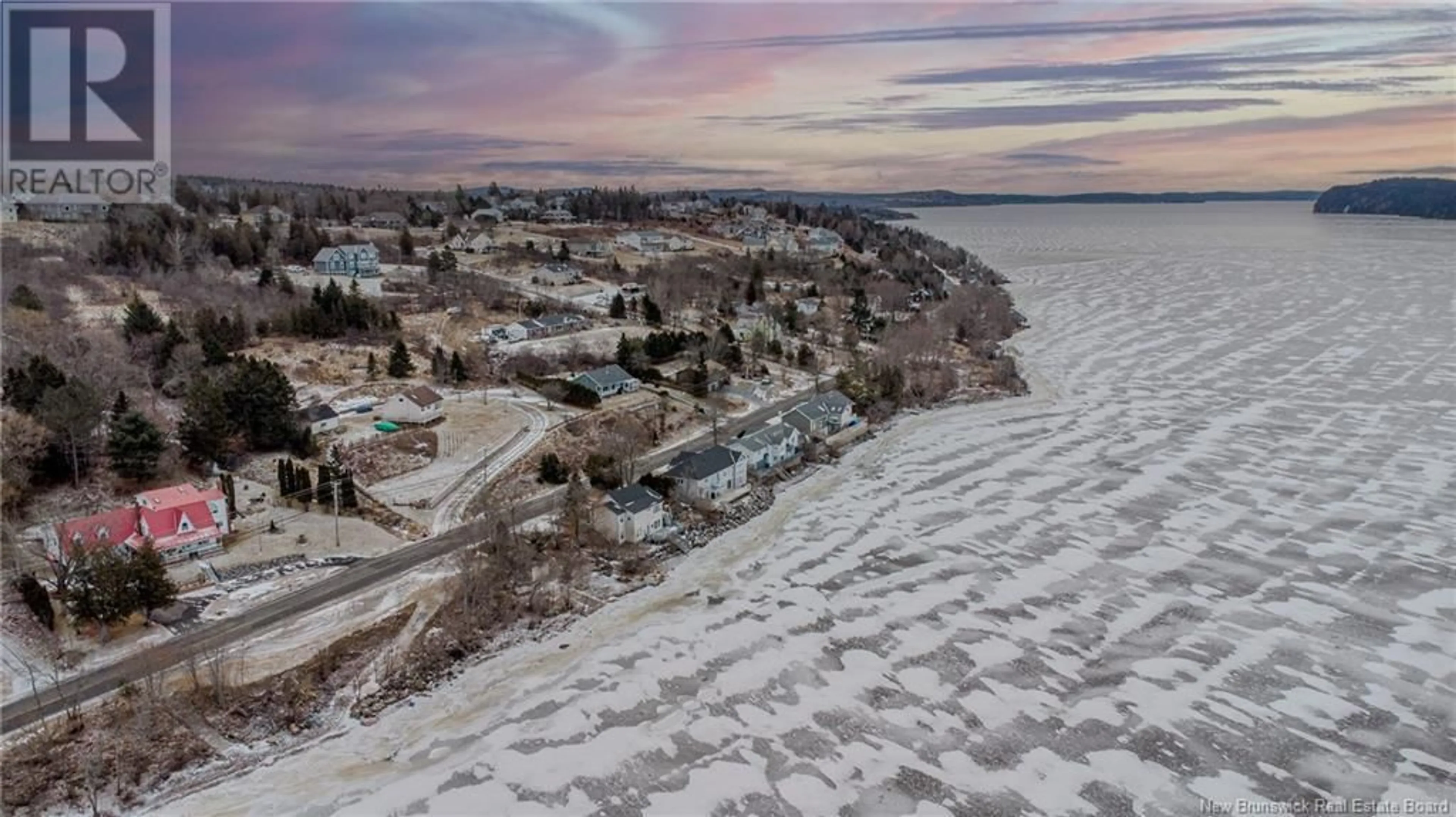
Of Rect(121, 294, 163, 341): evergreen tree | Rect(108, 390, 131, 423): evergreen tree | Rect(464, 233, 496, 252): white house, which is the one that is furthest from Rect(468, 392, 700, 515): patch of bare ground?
Rect(464, 233, 496, 252): white house

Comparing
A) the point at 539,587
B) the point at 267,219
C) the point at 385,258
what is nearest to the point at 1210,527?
the point at 539,587

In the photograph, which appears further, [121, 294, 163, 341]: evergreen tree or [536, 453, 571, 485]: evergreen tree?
[121, 294, 163, 341]: evergreen tree

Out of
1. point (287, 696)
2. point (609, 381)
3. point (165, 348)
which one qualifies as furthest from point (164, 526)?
point (609, 381)

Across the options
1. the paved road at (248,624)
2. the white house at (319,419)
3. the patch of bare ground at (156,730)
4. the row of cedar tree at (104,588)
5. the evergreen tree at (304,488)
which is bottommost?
the patch of bare ground at (156,730)

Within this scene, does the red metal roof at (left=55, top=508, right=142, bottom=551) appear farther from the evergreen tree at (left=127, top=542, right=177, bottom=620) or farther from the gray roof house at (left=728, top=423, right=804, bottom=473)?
the gray roof house at (left=728, top=423, right=804, bottom=473)

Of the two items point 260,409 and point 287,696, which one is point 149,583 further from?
point 260,409

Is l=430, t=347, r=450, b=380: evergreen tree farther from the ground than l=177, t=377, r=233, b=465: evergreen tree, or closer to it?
farther from the ground

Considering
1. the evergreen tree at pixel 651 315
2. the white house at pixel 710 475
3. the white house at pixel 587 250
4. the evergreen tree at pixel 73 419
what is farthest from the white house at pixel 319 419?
the white house at pixel 587 250

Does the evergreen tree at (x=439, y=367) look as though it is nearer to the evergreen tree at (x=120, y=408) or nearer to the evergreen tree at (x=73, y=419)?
the evergreen tree at (x=120, y=408)

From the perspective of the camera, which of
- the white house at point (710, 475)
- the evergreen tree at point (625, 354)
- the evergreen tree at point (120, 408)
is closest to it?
the evergreen tree at point (120, 408)
